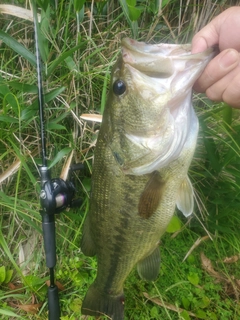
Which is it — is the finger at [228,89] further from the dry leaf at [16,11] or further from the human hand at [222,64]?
the dry leaf at [16,11]

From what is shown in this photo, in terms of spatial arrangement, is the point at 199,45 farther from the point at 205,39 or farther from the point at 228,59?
the point at 228,59

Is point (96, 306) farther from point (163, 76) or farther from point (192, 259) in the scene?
point (163, 76)

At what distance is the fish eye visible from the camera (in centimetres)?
137

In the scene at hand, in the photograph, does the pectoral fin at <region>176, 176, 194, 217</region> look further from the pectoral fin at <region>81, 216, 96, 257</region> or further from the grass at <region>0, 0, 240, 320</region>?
the grass at <region>0, 0, 240, 320</region>

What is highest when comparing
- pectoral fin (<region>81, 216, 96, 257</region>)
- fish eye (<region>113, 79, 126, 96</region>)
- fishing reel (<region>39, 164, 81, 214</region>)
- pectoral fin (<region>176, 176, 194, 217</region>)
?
fish eye (<region>113, 79, 126, 96</region>)

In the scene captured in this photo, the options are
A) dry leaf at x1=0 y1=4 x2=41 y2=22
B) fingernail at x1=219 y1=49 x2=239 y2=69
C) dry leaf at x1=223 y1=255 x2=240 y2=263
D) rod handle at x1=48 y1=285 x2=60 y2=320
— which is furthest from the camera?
dry leaf at x1=223 y1=255 x2=240 y2=263

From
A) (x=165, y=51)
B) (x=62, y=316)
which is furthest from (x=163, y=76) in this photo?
(x=62, y=316)

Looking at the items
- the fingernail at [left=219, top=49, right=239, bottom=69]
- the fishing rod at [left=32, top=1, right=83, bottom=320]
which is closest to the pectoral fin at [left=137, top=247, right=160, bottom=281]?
the fishing rod at [left=32, top=1, right=83, bottom=320]

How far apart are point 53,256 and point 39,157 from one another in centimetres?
80

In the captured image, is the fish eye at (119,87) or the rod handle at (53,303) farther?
the rod handle at (53,303)

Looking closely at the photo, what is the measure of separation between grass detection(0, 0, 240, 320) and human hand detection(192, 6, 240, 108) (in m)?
0.78

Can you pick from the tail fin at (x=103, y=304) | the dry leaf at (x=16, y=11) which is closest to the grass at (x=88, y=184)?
the dry leaf at (x=16, y=11)

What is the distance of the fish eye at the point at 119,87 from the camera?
1.37 meters

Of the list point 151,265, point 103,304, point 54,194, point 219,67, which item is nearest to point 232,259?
point 151,265
